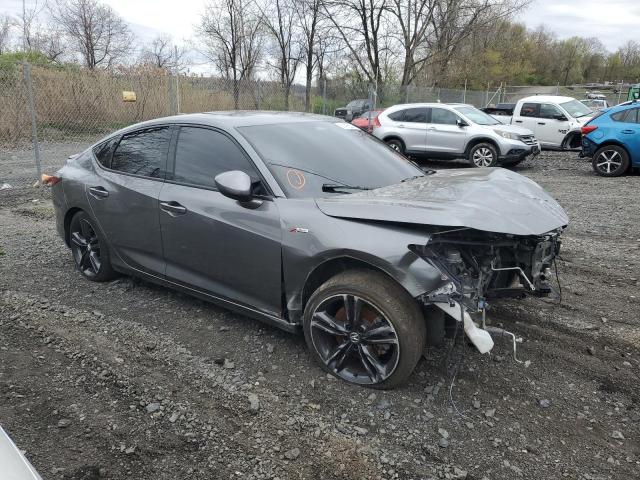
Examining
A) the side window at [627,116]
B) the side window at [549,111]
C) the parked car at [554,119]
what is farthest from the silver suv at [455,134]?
the side window at [549,111]

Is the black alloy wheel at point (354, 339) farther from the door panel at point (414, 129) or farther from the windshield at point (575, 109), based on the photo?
the windshield at point (575, 109)

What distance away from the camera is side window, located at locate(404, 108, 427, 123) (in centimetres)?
1334

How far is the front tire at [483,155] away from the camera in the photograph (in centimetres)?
1225

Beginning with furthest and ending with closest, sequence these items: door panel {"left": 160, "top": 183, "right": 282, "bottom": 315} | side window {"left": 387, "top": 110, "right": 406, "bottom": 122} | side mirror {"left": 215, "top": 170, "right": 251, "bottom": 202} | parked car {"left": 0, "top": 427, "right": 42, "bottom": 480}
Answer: side window {"left": 387, "top": 110, "right": 406, "bottom": 122} → door panel {"left": 160, "top": 183, "right": 282, "bottom": 315} → side mirror {"left": 215, "top": 170, "right": 251, "bottom": 202} → parked car {"left": 0, "top": 427, "right": 42, "bottom": 480}

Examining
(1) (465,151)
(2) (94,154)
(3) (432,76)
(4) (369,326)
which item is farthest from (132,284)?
(3) (432,76)

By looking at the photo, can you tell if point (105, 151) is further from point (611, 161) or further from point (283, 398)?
point (611, 161)

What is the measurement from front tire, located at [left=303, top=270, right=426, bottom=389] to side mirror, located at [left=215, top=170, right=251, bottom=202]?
0.76 metres

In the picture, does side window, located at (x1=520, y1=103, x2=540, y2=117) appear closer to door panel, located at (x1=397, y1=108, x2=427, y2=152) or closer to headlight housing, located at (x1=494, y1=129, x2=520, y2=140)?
headlight housing, located at (x1=494, y1=129, x2=520, y2=140)

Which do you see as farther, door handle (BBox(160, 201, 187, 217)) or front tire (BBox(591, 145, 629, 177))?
front tire (BBox(591, 145, 629, 177))

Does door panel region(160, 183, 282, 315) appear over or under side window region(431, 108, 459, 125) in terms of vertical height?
under

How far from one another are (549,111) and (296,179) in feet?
46.9

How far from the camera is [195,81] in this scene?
47.8 feet

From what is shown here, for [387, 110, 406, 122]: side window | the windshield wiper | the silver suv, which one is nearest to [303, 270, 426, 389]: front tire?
the windshield wiper

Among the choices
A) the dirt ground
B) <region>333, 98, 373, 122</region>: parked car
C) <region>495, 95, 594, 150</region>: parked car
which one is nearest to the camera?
the dirt ground
